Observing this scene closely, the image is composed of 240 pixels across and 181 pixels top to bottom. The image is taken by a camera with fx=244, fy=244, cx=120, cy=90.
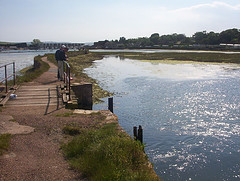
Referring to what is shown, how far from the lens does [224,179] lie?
7.11 m

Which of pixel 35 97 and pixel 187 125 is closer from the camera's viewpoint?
pixel 35 97

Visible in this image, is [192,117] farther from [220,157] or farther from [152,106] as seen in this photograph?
[220,157]

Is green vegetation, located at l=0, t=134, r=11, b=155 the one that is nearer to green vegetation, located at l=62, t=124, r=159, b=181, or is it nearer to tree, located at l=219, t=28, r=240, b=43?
green vegetation, located at l=62, t=124, r=159, b=181

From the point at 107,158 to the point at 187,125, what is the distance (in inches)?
276

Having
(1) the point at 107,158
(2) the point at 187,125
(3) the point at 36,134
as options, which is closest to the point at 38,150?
(3) the point at 36,134

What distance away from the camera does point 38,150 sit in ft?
19.2

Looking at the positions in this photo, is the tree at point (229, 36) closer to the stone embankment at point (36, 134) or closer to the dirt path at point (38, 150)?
the stone embankment at point (36, 134)

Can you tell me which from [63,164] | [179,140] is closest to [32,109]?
[63,164]

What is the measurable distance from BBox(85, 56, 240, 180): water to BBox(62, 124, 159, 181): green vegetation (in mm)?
2435

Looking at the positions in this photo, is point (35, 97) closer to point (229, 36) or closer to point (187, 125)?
point (187, 125)

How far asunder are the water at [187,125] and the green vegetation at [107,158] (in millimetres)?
2435

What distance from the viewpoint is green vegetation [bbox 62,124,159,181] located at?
4.55 metres

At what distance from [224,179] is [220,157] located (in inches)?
51.2

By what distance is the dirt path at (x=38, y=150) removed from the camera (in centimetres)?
477
